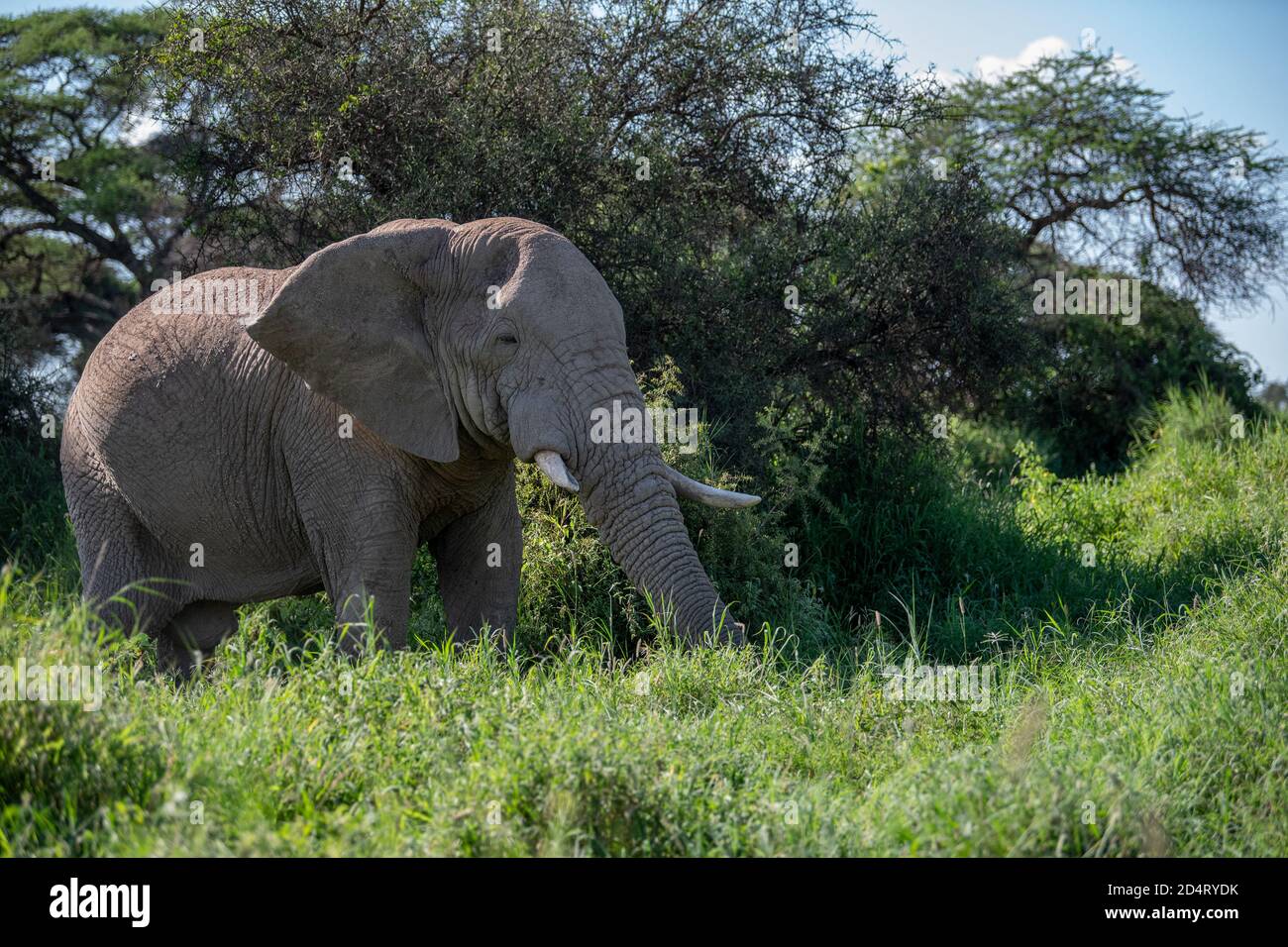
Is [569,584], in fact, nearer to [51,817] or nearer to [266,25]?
[51,817]

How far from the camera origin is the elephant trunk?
5.75m

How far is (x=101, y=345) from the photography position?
6883 mm

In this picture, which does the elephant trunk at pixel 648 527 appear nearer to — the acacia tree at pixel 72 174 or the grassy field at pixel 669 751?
the grassy field at pixel 669 751

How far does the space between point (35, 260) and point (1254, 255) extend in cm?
1434

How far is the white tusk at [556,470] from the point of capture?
17.8 ft

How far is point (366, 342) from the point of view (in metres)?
6.01

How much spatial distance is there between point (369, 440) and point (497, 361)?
72cm

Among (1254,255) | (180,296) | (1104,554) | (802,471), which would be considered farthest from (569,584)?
(1254,255)

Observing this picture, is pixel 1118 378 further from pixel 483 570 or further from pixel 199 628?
pixel 199 628

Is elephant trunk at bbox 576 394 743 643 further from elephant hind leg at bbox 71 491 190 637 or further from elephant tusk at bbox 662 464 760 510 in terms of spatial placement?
elephant hind leg at bbox 71 491 190 637

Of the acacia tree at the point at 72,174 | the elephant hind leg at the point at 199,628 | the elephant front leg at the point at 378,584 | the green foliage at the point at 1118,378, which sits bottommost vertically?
the elephant hind leg at the point at 199,628

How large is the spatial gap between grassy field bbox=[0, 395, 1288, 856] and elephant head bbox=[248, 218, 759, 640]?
0.54 metres

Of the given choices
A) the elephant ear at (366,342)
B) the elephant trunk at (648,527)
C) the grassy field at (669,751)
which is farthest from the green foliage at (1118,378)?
the elephant ear at (366,342)

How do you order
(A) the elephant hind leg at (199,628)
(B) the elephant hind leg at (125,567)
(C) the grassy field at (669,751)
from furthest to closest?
1. (A) the elephant hind leg at (199,628)
2. (B) the elephant hind leg at (125,567)
3. (C) the grassy field at (669,751)
